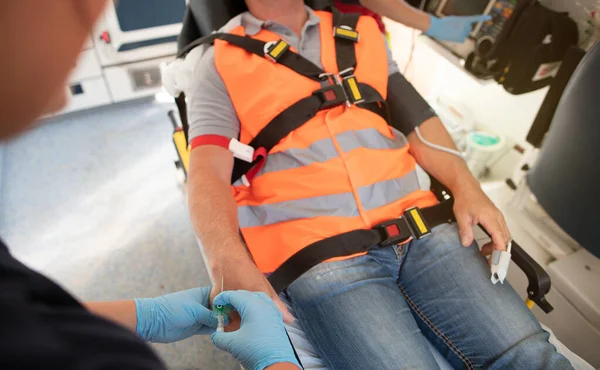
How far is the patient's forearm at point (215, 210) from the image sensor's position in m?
1.11

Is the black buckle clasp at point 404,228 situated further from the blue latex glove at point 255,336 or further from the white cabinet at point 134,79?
the white cabinet at point 134,79

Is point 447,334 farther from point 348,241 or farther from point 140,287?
point 140,287

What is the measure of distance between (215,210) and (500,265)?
0.80m

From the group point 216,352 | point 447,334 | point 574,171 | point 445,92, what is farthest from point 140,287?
point 445,92

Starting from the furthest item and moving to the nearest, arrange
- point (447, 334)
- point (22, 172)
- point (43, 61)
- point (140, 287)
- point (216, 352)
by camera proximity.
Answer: point (22, 172), point (140, 287), point (216, 352), point (447, 334), point (43, 61)

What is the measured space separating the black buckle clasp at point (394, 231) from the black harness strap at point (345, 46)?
1.72 ft

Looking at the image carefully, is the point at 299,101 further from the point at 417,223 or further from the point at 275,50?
the point at 417,223

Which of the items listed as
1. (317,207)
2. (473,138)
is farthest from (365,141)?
(473,138)

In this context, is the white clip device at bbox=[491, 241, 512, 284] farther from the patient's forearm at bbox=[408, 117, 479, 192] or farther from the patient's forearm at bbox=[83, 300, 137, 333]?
the patient's forearm at bbox=[83, 300, 137, 333]

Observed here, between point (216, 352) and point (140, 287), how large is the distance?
491mm

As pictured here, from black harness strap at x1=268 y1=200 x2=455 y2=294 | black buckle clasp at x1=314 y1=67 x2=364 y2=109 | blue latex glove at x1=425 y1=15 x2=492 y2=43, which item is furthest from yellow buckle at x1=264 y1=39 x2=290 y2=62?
blue latex glove at x1=425 y1=15 x2=492 y2=43

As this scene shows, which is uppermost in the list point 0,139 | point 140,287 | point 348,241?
point 0,139

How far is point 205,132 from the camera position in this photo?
4.13 ft

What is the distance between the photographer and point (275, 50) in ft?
4.24
